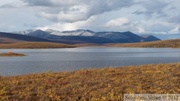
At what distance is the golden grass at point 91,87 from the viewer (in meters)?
14.8

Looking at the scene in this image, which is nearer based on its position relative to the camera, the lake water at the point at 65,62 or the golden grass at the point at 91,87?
the golden grass at the point at 91,87

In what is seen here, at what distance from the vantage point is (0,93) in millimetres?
15148

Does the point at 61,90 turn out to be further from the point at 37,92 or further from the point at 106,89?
the point at 106,89

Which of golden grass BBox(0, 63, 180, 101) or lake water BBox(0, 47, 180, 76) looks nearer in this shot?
golden grass BBox(0, 63, 180, 101)

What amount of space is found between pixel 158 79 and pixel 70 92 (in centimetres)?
605

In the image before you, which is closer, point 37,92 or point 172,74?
point 37,92

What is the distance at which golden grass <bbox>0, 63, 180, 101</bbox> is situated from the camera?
1483 centimetres

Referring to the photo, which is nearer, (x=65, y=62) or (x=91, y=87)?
(x=91, y=87)

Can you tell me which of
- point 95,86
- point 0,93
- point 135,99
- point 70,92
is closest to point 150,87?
point 135,99

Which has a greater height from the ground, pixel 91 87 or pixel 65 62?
pixel 91 87

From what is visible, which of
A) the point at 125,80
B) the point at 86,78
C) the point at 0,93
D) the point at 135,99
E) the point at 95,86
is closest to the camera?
the point at 135,99

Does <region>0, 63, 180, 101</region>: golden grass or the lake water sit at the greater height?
<region>0, 63, 180, 101</region>: golden grass

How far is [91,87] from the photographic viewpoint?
16.4 m

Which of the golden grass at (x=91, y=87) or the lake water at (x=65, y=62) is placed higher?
the golden grass at (x=91, y=87)
